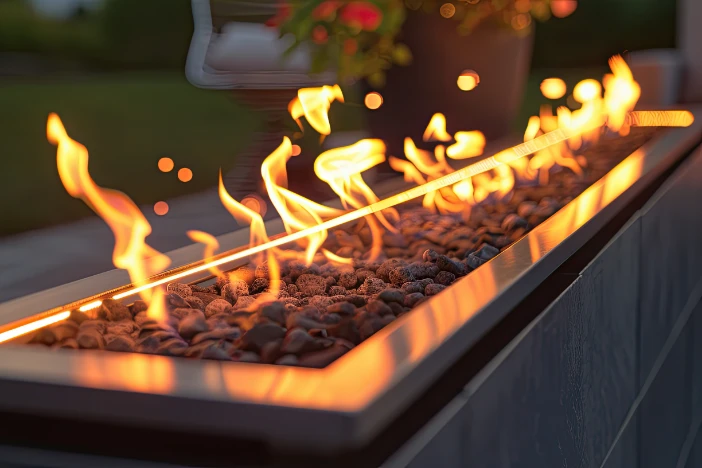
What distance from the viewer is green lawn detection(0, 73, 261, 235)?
4.52 m

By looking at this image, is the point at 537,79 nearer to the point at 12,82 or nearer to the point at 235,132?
the point at 235,132

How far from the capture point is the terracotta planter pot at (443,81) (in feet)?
10.9

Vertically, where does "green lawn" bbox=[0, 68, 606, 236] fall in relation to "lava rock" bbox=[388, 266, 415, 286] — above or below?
below

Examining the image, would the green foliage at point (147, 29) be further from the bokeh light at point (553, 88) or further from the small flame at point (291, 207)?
the small flame at point (291, 207)

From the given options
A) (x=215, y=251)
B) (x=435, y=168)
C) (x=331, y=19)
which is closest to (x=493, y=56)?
(x=331, y=19)

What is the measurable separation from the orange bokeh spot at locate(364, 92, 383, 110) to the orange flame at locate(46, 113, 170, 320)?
228 centimetres

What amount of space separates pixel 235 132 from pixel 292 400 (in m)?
7.35

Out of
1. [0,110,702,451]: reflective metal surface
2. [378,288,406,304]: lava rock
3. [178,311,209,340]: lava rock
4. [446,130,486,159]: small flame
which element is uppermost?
[0,110,702,451]: reflective metal surface

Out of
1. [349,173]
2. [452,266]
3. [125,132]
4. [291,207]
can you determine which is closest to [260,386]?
[452,266]

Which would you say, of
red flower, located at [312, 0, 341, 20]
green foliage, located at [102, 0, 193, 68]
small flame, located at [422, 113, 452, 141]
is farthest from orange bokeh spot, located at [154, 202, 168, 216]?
green foliage, located at [102, 0, 193, 68]

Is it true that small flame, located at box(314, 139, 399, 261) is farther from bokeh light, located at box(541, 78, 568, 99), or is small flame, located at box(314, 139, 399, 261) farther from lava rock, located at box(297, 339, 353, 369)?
bokeh light, located at box(541, 78, 568, 99)

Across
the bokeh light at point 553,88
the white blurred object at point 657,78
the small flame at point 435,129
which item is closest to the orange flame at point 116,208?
the small flame at point 435,129

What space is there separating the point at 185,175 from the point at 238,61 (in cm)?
158

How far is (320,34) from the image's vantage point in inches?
109
